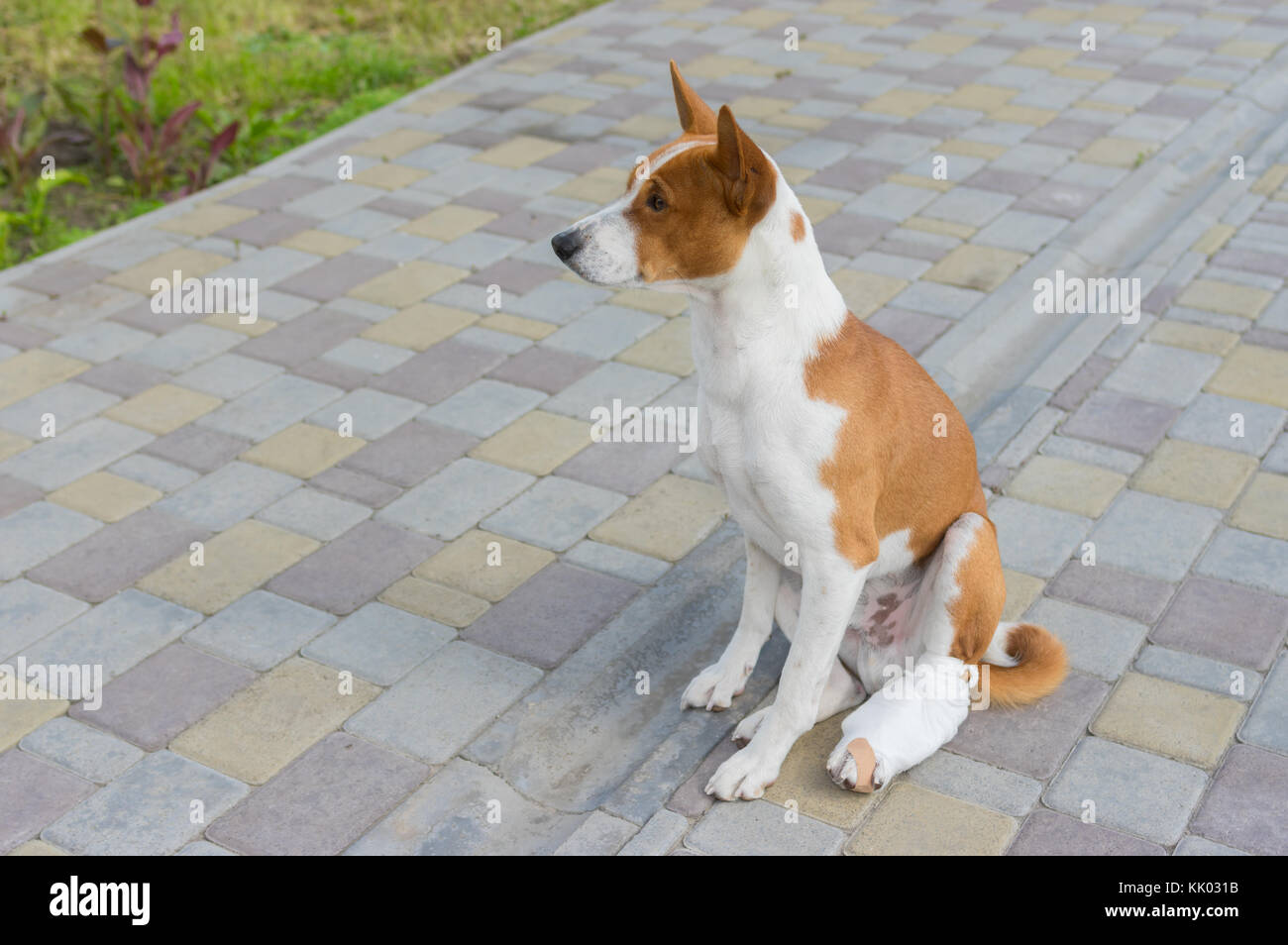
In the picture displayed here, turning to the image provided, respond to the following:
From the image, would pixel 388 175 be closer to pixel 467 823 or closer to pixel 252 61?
pixel 252 61

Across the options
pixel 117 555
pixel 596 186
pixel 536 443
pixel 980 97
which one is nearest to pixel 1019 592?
pixel 536 443

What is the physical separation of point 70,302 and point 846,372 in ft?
15.7

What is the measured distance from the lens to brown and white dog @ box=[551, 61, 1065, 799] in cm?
319

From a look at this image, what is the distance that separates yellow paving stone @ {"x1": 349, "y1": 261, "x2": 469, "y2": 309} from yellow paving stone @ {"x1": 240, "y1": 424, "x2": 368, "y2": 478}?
1.21 meters

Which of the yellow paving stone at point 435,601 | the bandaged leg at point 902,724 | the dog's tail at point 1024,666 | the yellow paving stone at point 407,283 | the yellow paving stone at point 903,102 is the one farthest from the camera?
the yellow paving stone at point 903,102

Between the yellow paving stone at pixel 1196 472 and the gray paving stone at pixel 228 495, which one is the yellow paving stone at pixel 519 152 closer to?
the gray paving stone at pixel 228 495

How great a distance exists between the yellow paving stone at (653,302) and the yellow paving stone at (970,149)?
2442mm

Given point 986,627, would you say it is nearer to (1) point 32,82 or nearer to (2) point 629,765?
(2) point 629,765

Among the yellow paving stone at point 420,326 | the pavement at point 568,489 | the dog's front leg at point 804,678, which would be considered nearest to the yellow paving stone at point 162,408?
the pavement at point 568,489

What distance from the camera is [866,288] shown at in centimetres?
659

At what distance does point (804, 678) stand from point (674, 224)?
1247mm

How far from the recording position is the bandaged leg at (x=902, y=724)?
11.6 ft

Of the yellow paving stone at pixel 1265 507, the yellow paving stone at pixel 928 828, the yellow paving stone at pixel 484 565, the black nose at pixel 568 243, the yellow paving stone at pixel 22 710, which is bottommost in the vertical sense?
the yellow paving stone at pixel 22 710

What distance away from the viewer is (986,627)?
3.70 m
